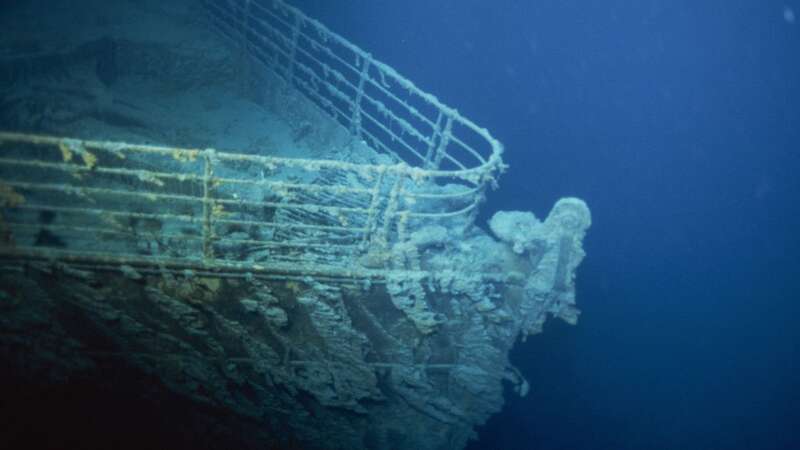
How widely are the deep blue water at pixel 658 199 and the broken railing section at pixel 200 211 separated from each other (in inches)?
217

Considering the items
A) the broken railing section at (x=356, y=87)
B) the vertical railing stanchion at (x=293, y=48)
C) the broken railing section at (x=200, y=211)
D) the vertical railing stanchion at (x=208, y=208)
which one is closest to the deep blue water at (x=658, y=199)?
the broken railing section at (x=356, y=87)

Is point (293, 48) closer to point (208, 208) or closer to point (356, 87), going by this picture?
point (356, 87)

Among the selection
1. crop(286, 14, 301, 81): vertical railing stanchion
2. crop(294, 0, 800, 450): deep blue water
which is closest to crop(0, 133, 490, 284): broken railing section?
crop(286, 14, 301, 81): vertical railing stanchion

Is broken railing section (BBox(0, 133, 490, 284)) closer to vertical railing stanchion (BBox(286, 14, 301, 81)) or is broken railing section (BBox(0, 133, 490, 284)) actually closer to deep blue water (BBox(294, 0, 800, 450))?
vertical railing stanchion (BBox(286, 14, 301, 81))

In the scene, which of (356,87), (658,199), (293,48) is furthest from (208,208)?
(658,199)

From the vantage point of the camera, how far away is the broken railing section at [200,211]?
3.31 meters

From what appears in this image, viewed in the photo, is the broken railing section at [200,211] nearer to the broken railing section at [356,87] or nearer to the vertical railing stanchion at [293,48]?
the broken railing section at [356,87]

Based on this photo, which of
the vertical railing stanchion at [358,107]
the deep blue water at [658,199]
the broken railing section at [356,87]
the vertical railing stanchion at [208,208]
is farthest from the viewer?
the deep blue water at [658,199]

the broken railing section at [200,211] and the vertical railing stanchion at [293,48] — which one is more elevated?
the vertical railing stanchion at [293,48]

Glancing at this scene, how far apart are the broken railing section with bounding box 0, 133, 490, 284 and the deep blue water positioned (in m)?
5.52

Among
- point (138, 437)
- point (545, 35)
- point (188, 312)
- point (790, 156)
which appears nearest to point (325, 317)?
point (188, 312)

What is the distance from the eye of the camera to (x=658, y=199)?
8.81 meters

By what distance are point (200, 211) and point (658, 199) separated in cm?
846

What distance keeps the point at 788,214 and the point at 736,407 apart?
16.3ft
